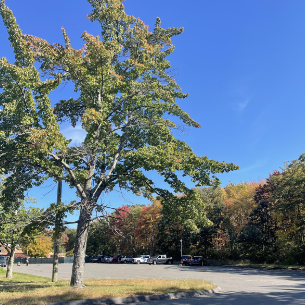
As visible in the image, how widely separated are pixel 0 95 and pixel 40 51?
8.15 feet

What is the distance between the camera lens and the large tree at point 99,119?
33.9 feet

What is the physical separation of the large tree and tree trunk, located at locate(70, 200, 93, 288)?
0.13 feet

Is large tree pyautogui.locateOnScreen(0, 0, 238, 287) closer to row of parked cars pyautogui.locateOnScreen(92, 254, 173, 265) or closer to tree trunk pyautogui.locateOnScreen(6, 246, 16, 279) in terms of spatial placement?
tree trunk pyautogui.locateOnScreen(6, 246, 16, 279)

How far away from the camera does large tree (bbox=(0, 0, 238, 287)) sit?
10.3 meters

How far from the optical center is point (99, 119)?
11188 mm

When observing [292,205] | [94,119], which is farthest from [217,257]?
[94,119]

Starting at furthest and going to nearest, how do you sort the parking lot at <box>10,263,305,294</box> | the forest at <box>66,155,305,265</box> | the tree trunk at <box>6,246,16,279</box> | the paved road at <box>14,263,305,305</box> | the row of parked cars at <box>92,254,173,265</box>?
the row of parked cars at <box>92,254,173,265</box>, the forest at <box>66,155,305,265</box>, the tree trunk at <box>6,246,16,279</box>, the parking lot at <box>10,263,305,294</box>, the paved road at <box>14,263,305,305</box>

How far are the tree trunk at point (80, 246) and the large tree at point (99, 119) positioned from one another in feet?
0.13

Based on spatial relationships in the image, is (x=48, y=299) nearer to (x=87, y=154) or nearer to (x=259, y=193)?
(x=87, y=154)

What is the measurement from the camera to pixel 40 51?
38.4ft

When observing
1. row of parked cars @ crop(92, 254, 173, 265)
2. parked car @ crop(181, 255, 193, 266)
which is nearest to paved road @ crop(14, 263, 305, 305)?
parked car @ crop(181, 255, 193, 266)

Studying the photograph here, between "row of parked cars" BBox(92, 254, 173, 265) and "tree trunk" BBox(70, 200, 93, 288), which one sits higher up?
"tree trunk" BBox(70, 200, 93, 288)

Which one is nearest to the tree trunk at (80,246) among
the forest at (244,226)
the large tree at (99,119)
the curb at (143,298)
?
the large tree at (99,119)

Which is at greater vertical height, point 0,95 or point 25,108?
point 0,95
